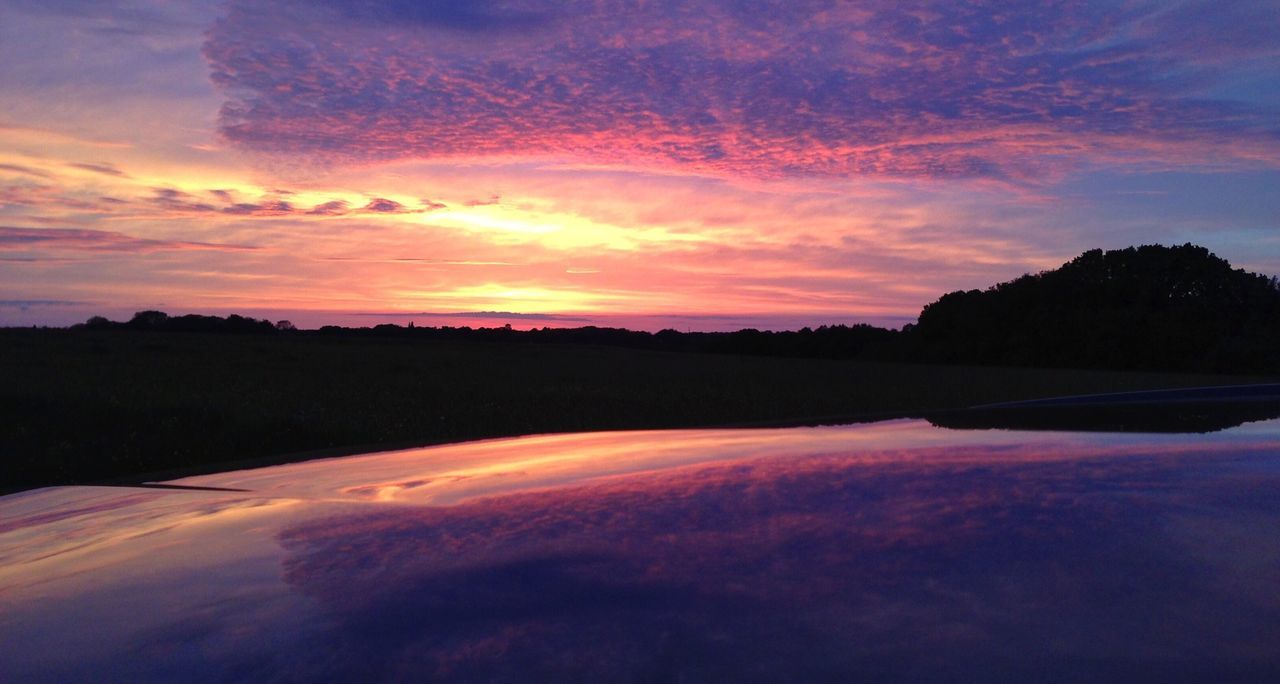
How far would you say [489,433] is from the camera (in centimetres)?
1380

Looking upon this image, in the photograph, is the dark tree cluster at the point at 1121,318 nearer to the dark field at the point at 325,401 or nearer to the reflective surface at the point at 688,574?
the dark field at the point at 325,401

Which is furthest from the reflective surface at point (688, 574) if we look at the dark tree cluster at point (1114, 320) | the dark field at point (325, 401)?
the dark tree cluster at point (1114, 320)

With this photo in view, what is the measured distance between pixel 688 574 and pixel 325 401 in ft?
53.6

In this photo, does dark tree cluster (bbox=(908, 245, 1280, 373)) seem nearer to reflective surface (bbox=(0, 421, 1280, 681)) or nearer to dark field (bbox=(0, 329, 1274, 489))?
dark field (bbox=(0, 329, 1274, 489))

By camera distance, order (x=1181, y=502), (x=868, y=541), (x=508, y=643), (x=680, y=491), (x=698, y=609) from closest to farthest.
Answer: (x=508, y=643) → (x=698, y=609) → (x=868, y=541) → (x=1181, y=502) → (x=680, y=491)

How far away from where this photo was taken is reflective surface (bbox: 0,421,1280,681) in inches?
97.2

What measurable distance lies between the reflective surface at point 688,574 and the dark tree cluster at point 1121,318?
155 ft

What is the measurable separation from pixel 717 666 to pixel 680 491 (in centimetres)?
211

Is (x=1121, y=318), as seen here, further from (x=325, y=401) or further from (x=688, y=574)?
(x=688, y=574)

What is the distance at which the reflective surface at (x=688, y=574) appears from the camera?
8.10 ft

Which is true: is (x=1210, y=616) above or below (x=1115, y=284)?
below

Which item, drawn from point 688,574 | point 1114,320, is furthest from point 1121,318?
point 688,574

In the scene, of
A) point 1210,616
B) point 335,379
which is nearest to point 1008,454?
point 1210,616

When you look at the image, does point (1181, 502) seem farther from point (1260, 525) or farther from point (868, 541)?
point (868, 541)
